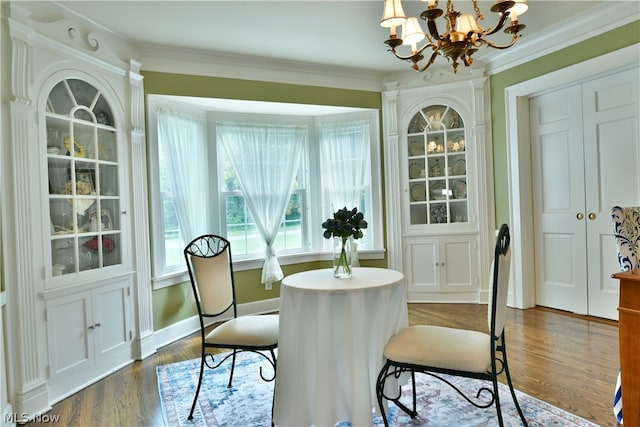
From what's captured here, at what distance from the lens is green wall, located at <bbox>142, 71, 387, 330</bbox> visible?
12.1 feet

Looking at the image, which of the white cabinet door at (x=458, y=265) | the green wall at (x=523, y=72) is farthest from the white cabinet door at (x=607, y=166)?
the white cabinet door at (x=458, y=265)

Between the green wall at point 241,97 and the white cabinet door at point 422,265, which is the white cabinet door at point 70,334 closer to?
the green wall at point 241,97

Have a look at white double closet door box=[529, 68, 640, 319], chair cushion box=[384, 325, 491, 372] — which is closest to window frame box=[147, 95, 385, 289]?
white double closet door box=[529, 68, 640, 319]

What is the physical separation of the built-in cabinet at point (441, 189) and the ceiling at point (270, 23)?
89 cm

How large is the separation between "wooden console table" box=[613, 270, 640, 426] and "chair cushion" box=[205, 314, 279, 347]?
1.71 metres

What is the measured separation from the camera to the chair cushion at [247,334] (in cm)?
226

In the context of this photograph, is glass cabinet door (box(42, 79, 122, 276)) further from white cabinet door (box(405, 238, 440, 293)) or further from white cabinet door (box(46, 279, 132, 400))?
white cabinet door (box(405, 238, 440, 293))

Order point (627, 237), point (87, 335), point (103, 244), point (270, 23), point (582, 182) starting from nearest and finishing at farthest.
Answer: point (627, 237) → point (87, 335) → point (103, 244) → point (270, 23) → point (582, 182)

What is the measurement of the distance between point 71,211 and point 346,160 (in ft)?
9.84

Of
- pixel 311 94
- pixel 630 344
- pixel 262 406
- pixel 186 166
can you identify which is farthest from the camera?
pixel 311 94

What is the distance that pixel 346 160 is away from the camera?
4.90 meters

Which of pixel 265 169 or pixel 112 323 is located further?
pixel 265 169

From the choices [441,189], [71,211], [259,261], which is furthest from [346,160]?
[71,211]

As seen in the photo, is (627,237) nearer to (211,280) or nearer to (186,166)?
(211,280)
